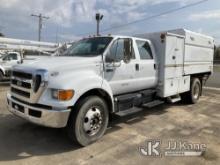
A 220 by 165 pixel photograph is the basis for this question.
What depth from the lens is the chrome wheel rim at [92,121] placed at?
5023 mm

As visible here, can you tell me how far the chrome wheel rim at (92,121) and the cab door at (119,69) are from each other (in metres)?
0.82

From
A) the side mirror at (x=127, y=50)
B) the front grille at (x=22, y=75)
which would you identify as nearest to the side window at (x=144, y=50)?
the side mirror at (x=127, y=50)

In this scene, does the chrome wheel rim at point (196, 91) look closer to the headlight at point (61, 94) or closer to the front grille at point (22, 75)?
the headlight at point (61, 94)

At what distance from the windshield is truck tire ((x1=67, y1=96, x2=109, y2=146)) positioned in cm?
115

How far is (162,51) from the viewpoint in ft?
23.7

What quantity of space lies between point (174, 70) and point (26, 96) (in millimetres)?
4635

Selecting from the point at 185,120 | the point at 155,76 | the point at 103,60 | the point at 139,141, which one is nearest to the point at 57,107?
the point at 103,60

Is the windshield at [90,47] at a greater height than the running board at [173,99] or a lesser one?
greater

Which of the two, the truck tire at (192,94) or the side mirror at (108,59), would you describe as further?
the truck tire at (192,94)

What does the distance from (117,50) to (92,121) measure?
179cm

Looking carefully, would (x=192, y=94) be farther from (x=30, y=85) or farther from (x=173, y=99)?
(x=30, y=85)

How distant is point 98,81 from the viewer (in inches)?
206

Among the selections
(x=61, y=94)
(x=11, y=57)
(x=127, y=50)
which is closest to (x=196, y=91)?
(x=127, y=50)

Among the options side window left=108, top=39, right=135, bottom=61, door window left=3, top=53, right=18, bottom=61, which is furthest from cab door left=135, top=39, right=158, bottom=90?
door window left=3, top=53, right=18, bottom=61
